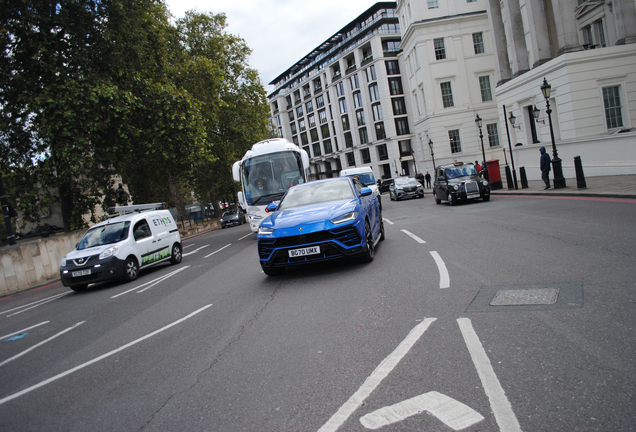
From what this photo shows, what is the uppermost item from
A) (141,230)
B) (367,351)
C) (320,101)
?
(320,101)

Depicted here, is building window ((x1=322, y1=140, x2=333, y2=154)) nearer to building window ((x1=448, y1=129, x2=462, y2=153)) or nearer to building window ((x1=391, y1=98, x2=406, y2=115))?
building window ((x1=391, y1=98, x2=406, y2=115))

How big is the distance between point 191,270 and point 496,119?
3803cm

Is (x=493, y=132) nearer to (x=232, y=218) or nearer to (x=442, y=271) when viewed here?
(x=232, y=218)

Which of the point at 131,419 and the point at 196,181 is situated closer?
the point at 131,419

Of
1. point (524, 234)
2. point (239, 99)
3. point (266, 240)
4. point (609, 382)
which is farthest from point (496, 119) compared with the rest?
point (609, 382)

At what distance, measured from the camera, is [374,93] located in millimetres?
75938

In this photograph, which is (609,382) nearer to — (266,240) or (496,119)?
(266,240)

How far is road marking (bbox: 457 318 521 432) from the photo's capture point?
268 centimetres

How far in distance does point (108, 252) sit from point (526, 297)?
407 inches

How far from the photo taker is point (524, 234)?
9.22 metres

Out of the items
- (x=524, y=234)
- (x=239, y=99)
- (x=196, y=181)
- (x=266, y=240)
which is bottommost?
(x=524, y=234)

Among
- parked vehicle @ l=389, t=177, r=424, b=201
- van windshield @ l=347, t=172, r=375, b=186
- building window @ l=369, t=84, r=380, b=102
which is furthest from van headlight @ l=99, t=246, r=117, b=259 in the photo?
building window @ l=369, t=84, r=380, b=102

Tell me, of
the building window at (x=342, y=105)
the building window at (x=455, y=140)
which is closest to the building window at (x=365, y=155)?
the building window at (x=342, y=105)

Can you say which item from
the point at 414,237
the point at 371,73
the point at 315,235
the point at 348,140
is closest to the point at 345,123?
the point at 348,140
